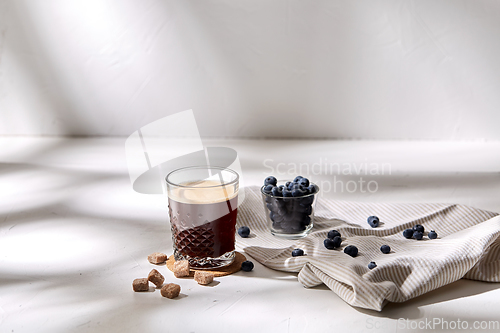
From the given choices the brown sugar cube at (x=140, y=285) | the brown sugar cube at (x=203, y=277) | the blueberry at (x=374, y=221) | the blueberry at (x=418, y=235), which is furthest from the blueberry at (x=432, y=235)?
the brown sugar cube at (x=140, y=285)

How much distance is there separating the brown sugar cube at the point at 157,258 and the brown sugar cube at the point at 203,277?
0.40ft

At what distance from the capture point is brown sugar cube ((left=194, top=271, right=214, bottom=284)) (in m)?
1.03

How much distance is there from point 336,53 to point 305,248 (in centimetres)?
137

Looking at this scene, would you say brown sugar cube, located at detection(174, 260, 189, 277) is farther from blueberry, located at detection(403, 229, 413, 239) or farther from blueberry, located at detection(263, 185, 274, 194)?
blueberry, located at detection(403, 229, 413, 239)

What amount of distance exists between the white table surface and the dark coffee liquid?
66mm

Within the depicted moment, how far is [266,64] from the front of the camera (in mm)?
2322

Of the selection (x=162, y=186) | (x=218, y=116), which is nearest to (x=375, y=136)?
(x=218, y=116)

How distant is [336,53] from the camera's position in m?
2.29

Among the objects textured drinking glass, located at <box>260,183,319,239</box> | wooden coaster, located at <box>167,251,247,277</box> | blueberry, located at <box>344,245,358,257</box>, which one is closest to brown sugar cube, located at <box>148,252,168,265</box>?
wooden coaster, located at <box>167,251,247,277</box>

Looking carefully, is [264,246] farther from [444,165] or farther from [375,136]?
[375,136]

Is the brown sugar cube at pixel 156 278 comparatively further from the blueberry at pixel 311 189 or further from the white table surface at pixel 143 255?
the blueberry at pixel 311 189

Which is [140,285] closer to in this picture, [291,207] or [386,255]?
[291,207]

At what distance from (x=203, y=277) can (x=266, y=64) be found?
57.8 inches

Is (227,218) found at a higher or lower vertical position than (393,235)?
higher
